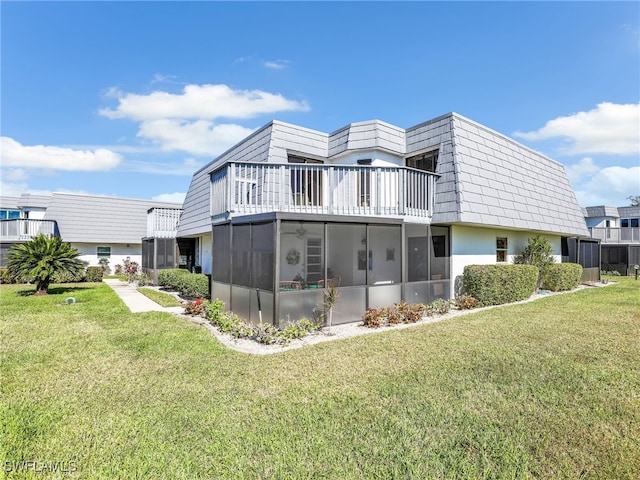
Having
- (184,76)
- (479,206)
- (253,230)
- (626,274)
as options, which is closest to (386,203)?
(479,206)

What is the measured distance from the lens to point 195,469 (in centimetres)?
309

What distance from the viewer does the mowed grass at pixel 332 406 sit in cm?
322

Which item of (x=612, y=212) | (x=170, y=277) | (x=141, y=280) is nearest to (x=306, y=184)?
(x=170, y=277)

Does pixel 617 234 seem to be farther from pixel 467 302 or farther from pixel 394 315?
pixel 394 315

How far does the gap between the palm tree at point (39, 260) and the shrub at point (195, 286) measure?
15.7ft

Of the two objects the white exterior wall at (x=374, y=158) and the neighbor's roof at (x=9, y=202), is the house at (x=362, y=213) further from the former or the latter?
the neighbor's roof at (x=9, y=202)

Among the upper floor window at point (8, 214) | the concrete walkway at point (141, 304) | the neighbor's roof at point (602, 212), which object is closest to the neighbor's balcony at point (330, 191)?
the concrete walkway at point (141, 304)

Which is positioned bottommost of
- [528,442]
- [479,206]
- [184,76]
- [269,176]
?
[528,442]

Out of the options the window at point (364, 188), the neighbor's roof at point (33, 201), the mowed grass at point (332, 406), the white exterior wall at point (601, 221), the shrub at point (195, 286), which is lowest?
the mowed grass at point (332, 406)

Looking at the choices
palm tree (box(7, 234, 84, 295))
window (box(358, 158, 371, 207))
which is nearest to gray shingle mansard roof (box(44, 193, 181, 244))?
palm tree (box(7, 234, 84, 295))

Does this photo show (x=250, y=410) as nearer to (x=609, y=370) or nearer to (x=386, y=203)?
(x=609, y=370)

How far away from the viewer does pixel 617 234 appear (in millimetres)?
26812

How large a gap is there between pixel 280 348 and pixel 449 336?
372cm

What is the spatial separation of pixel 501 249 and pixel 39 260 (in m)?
18.5
